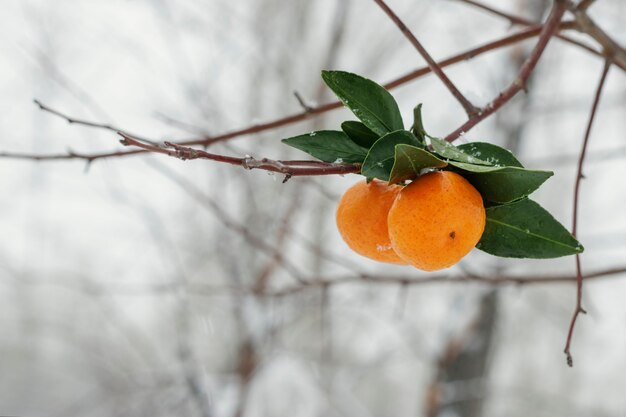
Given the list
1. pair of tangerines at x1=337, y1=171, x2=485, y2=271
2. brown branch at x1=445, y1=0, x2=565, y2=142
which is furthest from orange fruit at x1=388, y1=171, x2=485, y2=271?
brown branch at x1=445, y1=0, x2=565, y2=142

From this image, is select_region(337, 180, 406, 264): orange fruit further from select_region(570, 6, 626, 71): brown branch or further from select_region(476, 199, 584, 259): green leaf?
select_region(570, 6, 626, 71): brown branch

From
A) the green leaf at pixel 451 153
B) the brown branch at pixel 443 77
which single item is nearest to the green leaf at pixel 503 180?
the green leaf at pixel 451 153

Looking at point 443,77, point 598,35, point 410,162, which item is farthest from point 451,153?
point 598,35

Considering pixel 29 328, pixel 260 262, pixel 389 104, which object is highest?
pixel 389 104

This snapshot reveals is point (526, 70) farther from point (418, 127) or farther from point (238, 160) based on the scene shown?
point (238, 160)

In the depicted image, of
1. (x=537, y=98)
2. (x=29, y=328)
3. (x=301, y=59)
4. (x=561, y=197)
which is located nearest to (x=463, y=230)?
(x=537, y=98)

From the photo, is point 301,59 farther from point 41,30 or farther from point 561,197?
point 561,197

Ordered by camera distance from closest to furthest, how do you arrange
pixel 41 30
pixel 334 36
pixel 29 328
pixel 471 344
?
pixel 471 344 → pixel 334 36 → pixel 41 30 → pixel 29 328
